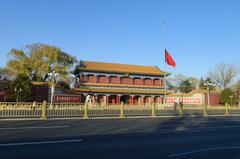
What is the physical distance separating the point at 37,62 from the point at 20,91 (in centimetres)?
815

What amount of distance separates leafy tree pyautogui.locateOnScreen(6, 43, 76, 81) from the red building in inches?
167

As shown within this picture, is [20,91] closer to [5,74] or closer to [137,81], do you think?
[5,74]

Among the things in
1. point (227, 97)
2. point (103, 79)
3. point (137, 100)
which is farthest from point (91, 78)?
point (227, 97)

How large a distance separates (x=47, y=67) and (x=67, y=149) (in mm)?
40508

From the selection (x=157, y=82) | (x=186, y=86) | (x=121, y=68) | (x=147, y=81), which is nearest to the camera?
(x=121, y=68)

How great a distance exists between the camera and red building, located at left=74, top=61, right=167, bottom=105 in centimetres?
4900

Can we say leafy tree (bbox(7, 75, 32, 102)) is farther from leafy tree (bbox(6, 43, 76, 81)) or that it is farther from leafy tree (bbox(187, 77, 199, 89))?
leafy tree (bbox(187, 77, 199, 89))

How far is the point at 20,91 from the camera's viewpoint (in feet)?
130

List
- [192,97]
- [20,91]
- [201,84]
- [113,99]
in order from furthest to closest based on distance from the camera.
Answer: [201,84]
[192,97]
[113,99]
[20,91]

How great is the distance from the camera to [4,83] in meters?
42.4

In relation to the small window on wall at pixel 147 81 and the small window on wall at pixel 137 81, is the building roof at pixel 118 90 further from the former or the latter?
the small window on wall at pixel 147 81

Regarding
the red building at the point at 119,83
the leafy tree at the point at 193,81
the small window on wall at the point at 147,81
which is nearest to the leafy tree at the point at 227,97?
the red building at the point at 119,83

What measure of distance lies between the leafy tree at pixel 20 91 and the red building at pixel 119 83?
889 cm

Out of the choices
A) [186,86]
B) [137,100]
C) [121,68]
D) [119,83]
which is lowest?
[137,100]
